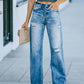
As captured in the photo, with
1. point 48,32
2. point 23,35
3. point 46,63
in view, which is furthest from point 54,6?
point 46,63

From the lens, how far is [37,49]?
502cm

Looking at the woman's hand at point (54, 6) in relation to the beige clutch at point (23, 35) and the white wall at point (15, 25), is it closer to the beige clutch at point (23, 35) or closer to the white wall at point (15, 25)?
the beige clutch at point (23, 35)

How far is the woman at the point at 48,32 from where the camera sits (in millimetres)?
4938

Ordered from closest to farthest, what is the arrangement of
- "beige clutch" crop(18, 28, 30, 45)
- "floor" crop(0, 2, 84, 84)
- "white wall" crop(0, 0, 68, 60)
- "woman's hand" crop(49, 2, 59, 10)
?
"woman's hand" crop(49, 2, 59, 10)
"beige clutch" crop(18, 28, 30, 45)
"floor" crop(0, 2, 84, 84)
"white wall" crop(0, 0, 68, 60)

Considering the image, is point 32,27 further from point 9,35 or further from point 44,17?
point 9,35

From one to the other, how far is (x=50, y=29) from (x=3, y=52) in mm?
3269

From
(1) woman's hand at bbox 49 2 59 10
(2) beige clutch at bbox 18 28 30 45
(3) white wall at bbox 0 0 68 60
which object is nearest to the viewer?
(1) woman's hand at bbox 49 2 59 10

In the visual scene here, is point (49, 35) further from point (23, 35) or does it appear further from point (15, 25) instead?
point (15, 25)

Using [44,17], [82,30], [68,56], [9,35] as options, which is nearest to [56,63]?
[44,17]

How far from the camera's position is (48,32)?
16.5 ft

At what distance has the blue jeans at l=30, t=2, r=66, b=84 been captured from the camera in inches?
195

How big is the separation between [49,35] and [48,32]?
4cm

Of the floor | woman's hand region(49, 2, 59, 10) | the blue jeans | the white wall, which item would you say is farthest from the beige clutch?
the white wall

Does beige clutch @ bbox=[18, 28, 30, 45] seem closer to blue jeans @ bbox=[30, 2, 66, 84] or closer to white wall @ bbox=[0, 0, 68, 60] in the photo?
blue jeans @ bbox=[30, 2, 66, 84]
